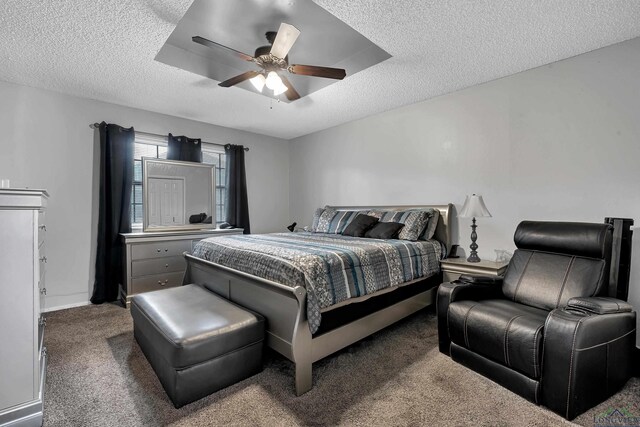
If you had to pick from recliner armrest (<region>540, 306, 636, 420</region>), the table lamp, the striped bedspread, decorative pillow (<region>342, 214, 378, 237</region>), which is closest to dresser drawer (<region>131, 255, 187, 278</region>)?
the striped bedspread

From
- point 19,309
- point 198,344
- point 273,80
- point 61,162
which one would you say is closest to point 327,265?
point 198,344

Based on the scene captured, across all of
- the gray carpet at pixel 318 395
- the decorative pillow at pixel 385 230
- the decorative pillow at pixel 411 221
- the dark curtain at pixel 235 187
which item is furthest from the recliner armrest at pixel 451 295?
the dark curtain at pixel 235 187

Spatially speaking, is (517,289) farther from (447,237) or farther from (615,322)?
(447,237)

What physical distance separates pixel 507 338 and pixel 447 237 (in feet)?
5.59

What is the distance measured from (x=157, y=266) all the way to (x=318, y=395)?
9.42 feet

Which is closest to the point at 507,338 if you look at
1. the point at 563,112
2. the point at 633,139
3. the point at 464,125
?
the point at 633,139

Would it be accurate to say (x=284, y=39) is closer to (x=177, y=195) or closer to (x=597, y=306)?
(x=597, y=306)

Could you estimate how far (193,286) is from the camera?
2.75m

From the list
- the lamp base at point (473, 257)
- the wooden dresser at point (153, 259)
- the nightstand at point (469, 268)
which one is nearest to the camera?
the nightstand at point (469, 268)

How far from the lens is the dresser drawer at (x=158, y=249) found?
360 cm

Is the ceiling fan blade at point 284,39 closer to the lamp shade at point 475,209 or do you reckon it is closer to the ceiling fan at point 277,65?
the ceiling fan at point 277,65

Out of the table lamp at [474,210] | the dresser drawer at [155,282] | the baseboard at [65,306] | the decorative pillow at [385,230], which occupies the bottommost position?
the baseboard at [65,306]

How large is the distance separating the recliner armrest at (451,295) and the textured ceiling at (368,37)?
1.98 metres

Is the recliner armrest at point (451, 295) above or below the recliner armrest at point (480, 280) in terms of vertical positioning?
below
